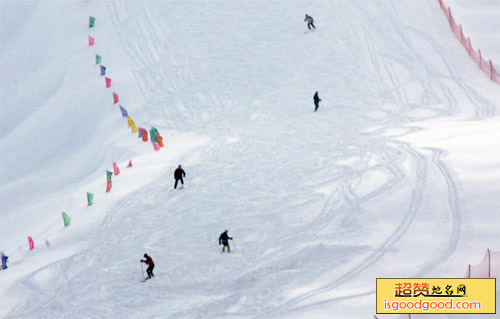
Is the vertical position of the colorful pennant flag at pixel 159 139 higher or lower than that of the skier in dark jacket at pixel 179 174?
higher

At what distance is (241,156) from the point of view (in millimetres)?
24828

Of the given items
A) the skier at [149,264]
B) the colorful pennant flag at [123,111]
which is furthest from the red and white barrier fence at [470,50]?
the skier at [149,264]

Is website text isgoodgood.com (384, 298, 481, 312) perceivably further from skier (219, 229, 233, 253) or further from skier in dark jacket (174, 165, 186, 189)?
skier in dark jacket (174, 165, 186, 189)

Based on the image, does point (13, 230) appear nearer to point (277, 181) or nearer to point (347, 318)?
point (277, 181)

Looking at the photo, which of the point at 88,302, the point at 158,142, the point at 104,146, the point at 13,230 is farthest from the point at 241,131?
the point at 88,302

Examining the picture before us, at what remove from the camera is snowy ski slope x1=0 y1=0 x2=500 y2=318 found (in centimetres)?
1583

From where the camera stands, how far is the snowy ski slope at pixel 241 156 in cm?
1583

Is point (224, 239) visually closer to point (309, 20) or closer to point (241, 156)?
point (241, 156)

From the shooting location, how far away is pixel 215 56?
1390 inches

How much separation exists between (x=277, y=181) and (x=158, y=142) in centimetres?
829

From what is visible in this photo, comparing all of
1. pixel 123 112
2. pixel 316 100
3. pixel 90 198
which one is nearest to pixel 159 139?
pixel 123 112

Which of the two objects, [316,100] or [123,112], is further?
[123,112]

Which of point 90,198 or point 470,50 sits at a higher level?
point 470,50

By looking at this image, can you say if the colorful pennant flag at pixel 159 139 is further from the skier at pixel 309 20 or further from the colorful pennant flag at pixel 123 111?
the skier at pixel 309 20
